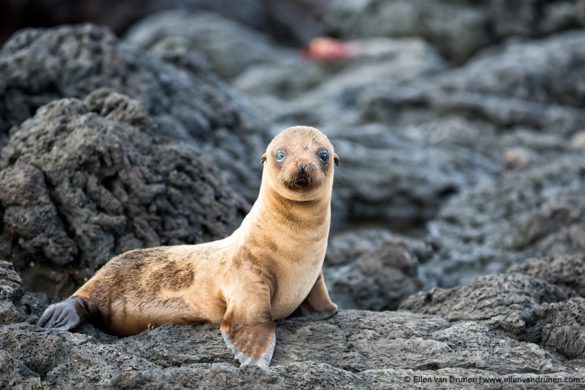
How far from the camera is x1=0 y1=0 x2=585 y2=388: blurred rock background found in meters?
6.11

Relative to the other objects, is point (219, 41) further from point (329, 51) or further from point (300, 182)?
point (300, 182)

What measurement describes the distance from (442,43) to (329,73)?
4.60 meters

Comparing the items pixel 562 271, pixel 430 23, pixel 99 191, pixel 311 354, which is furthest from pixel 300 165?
pixel 430 23

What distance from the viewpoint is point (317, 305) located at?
23.6 ft

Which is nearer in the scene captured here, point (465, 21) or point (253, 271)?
point (253, 271)

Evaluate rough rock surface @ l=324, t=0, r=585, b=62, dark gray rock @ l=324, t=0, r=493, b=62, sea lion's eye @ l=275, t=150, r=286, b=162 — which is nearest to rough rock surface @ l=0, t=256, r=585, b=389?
sea lion's eye @ l=275, t=150, r=286, b=162

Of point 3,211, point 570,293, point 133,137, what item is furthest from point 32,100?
point 570,293

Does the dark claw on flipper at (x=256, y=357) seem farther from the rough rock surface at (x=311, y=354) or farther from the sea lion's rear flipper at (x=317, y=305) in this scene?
the sea lion's rear flipper at (x=317, y=305)

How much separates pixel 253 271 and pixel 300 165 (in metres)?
0.84

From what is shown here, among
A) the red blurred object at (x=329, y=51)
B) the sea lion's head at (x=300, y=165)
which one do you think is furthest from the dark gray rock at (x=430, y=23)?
the sea lion's head at (x=300, y=165)

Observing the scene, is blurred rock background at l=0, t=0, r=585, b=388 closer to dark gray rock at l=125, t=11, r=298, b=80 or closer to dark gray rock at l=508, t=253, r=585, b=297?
dark gray rock at l=508, t=253, r=585, b=297

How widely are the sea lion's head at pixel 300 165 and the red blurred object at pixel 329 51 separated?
2059 cm

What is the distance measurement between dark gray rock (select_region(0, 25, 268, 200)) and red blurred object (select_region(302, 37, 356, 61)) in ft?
48.8

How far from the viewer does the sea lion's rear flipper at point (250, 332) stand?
6004 millimetres
